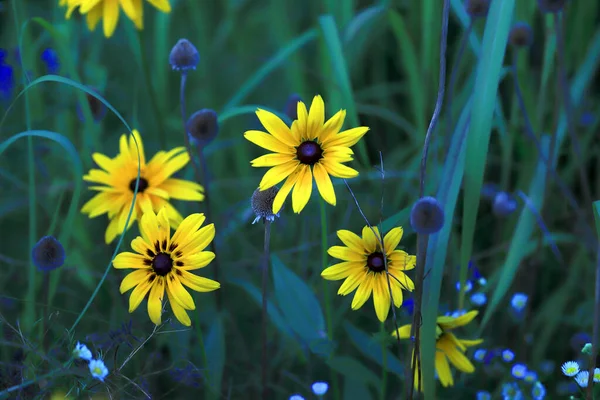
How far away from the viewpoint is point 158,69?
1755 millimetres

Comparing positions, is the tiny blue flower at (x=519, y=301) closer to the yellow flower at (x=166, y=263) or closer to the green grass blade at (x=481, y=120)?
the green grass blade at (x=481, y=120)

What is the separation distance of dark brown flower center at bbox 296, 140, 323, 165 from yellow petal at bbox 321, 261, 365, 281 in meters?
0.15

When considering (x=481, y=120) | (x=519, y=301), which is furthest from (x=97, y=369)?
(x=519, y=301)

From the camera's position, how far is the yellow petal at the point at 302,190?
3.10 feet

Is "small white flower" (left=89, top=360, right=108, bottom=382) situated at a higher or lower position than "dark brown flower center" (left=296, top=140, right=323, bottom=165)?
lower

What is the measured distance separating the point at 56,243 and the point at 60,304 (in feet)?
1.75

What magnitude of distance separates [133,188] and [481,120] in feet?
1.87

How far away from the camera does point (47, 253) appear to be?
107 centimetres

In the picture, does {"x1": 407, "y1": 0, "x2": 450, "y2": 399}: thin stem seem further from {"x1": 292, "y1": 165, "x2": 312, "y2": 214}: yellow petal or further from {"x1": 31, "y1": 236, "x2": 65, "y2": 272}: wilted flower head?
{"x1": 31, "y1": 236, "x2": 65, "y2": 272}: wilted flower head

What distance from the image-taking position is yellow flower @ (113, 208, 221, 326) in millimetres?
975

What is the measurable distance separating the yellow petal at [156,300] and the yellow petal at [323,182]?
25 centimetres

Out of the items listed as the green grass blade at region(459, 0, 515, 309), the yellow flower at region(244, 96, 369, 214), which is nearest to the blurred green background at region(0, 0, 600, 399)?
the green grass blade at region(459, 0, 515, 309)

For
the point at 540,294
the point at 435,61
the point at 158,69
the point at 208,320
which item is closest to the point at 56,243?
the point at 208,320

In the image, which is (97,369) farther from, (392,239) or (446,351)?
(446,351)
